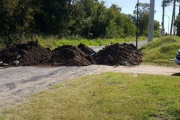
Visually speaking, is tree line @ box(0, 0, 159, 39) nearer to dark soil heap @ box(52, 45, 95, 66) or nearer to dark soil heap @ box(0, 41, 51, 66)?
dark soil heap @ box(0, 41, 51, 66)

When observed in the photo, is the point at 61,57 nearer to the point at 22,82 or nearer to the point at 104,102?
the point at 22,82

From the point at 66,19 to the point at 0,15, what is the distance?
14375mm

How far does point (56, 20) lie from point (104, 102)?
3295cm

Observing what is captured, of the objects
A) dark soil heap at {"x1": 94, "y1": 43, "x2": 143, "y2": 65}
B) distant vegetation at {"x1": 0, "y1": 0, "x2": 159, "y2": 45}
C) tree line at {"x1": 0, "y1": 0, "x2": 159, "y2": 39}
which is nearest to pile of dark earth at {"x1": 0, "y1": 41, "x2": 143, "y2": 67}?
dark soil heap at {"x1": 94, "y1": 43, "x2": 143, "y2": 65}

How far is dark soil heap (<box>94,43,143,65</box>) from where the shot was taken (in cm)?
1733

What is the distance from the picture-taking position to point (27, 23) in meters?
31.2

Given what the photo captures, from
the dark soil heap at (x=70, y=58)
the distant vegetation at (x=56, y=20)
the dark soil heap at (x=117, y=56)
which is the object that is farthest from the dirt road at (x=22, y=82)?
the distant vegetation at (x=56, y=20)

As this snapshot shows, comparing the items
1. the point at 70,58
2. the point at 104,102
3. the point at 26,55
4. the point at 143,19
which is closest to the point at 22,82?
the point at 104,102

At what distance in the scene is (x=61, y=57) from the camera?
17328 mm

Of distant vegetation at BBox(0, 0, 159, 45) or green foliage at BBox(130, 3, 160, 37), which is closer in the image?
distant vegetation at BBox(0, 0, 159, 45)

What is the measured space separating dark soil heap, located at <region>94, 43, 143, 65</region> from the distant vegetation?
10.0m

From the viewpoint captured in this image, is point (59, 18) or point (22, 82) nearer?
point (22, 82)

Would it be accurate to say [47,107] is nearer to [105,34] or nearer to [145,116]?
[145,116]

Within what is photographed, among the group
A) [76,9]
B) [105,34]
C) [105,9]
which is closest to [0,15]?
[76,9]
